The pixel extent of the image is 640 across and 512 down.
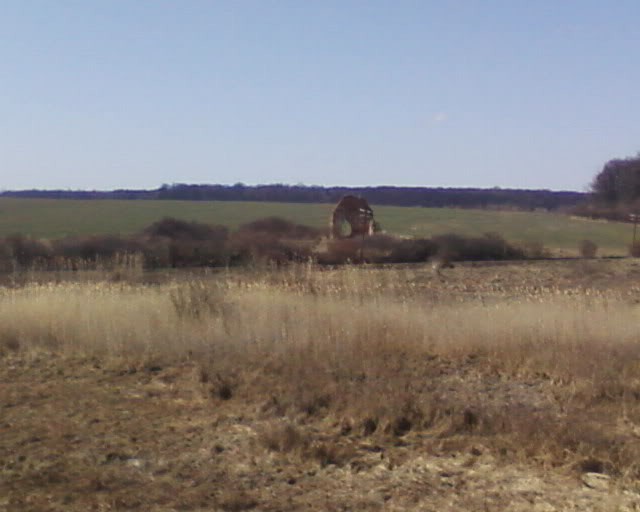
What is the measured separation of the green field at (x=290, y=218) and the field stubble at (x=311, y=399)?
2872cm

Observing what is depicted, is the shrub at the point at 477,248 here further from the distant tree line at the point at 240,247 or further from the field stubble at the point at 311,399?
the field stubble at the point at 311,399

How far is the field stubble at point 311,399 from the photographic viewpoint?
518 centimetres

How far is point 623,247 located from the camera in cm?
3762

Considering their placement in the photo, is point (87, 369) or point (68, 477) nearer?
point (68, 477)

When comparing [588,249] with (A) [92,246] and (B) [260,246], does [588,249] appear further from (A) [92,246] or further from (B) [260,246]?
(A) [92,246]

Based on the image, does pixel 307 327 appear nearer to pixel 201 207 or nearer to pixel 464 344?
pixel 464 344

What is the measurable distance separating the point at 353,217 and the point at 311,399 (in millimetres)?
32500

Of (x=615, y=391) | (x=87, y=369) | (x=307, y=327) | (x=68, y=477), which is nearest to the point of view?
(x=68, y=477)

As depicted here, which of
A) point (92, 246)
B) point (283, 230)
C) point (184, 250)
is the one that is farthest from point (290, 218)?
point (92, 246)

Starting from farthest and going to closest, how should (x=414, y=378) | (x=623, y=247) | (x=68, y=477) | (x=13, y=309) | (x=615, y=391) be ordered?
(x=623, y=247), (x=13, y=309), (x=414, y=378), (x=615, y=391), (x=68, y=477)

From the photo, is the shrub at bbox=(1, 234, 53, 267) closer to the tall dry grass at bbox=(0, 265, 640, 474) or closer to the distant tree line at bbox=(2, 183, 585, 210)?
the tall dry grass at bbox=(0, 265, 640, 474)

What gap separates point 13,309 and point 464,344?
6.27 metres

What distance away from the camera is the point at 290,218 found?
48.9 metres

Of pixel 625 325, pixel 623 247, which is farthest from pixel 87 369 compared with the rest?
pixel 623 247
